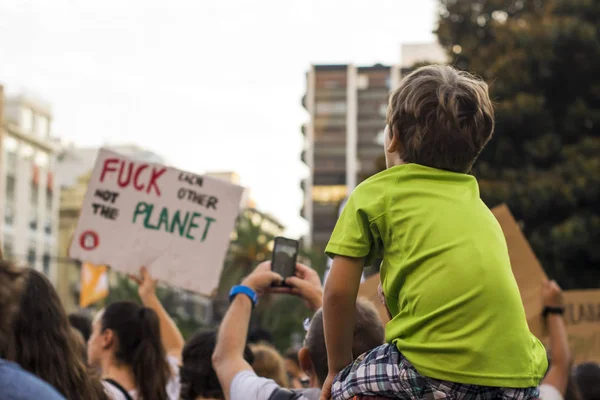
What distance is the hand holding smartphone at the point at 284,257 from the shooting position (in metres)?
3.61

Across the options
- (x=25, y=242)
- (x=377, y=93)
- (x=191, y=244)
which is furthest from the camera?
(x=377, y=93)

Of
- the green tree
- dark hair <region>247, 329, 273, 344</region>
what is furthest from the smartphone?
the green tree

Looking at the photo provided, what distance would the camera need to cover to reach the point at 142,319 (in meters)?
4.78

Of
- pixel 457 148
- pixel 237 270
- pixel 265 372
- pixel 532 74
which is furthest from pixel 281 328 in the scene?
pixel 457 148

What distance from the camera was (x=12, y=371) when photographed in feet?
5.86

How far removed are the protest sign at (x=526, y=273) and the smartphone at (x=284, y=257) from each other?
6.36 ft

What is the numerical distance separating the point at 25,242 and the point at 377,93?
28086 mm

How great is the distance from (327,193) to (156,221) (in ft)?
214

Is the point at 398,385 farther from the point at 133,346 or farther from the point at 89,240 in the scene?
the point at 89,240

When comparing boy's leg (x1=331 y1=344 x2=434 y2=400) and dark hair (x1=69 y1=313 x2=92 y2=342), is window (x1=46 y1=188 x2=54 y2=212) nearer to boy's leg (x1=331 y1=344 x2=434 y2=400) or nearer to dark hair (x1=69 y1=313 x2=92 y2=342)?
dark hair (x1=69 y1=313 x2=92 y2=342)

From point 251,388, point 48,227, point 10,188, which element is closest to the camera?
point 251,388

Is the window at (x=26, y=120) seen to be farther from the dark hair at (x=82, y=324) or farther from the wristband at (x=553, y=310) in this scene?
the wristband at (x=553, y=310)

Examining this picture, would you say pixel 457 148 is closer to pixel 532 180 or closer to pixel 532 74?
pixel 532 180

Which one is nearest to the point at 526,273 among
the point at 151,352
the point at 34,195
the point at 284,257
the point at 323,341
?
the point at 151,352
